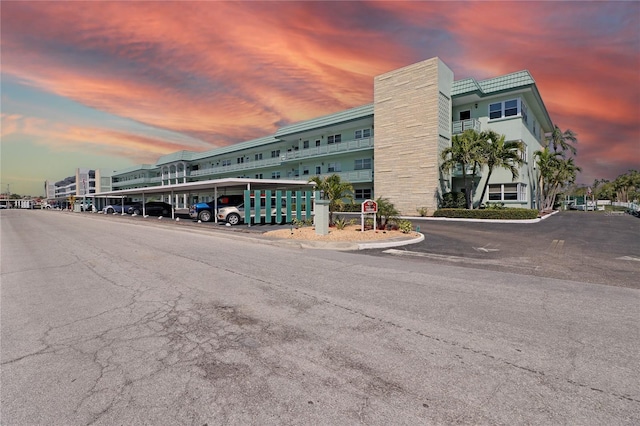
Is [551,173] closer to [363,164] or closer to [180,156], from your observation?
[363,164]

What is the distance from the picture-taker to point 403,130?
3105 centimetres

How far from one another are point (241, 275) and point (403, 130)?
27479 mm

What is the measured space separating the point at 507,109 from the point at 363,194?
659 inches

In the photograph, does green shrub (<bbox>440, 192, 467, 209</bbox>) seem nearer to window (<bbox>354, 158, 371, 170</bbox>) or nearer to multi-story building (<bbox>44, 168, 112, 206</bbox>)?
window (<bbox>354, 158, 371, 170</bbox>)

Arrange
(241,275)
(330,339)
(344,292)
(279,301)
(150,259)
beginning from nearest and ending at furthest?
(330,339), (279,301), (344,292), (241,275), (150,259)

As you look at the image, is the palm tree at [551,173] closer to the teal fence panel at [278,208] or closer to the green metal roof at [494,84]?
the green metal roof at [494,84]

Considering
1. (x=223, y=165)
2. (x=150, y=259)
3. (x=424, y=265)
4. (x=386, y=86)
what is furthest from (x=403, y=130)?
(x=223, y=165)

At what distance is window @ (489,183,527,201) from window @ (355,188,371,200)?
1286 cm

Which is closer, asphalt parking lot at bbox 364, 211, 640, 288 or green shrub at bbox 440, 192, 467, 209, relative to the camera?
asphalt parking lot at bbox 364, 211, 640, 288

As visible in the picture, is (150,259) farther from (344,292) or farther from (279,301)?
(344,292)

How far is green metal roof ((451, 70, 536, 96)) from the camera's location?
27094 millimetres

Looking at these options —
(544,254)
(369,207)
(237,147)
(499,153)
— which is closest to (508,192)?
(499,153)

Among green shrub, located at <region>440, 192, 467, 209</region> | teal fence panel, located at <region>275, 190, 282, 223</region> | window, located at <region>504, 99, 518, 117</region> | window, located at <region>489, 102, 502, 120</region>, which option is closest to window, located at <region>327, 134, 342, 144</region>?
green shrub, located at <region>440, 192, 467, 209</region>

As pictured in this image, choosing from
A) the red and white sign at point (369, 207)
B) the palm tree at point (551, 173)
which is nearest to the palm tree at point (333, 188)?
the red and white sign at point (369, 207)
